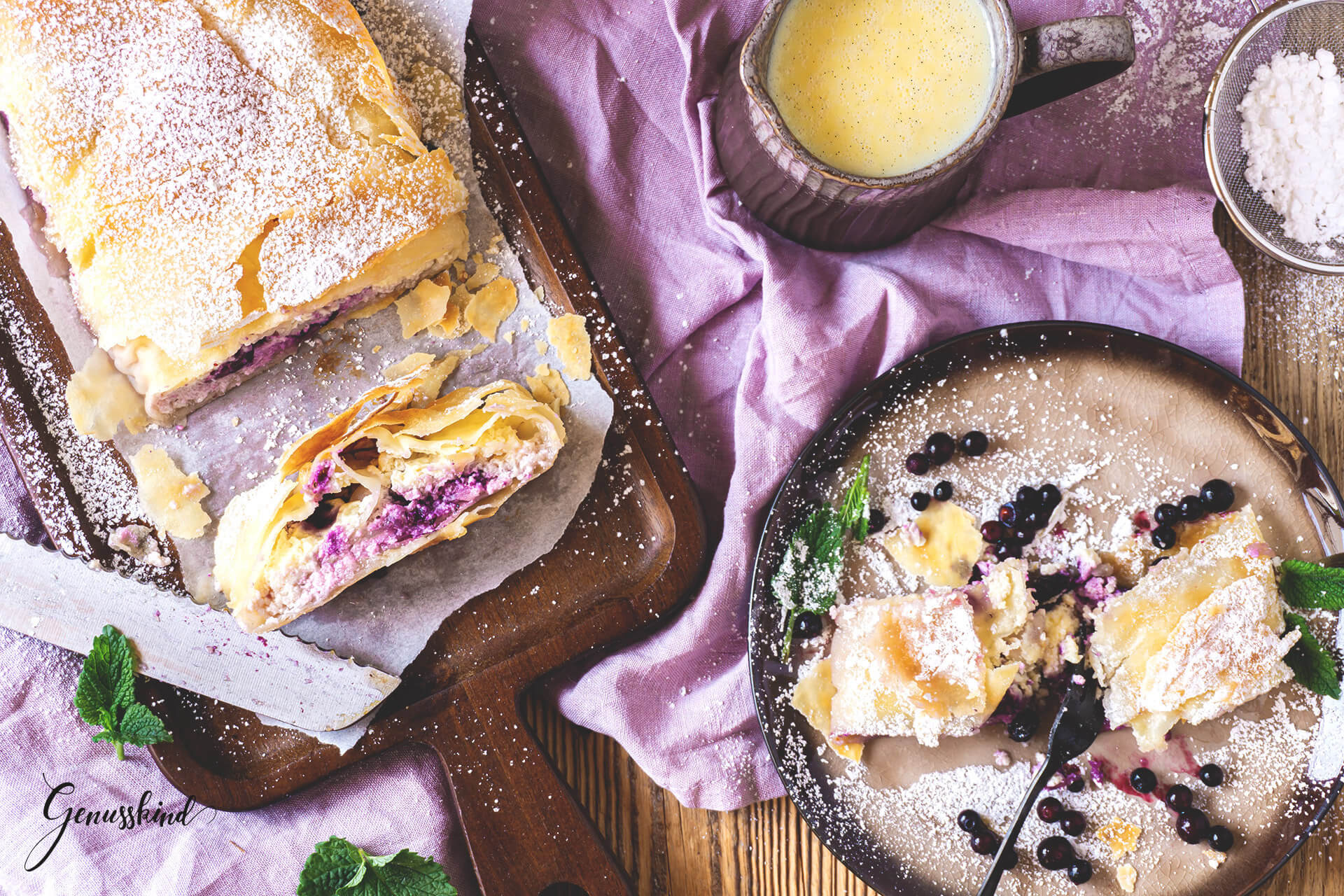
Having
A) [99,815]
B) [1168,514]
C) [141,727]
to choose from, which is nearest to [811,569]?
[1168,514]

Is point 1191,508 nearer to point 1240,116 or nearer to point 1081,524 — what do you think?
point 1081,524

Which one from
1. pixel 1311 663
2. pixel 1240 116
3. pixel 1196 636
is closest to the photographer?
pixel 1196 636

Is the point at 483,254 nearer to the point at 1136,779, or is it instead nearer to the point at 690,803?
the point at 690,803

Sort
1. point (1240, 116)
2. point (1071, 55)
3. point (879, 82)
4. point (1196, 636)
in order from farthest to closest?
1. point (1240, 116)
2. point (1196, 636)
3. point (879, 82)
4. point (1071, 55)

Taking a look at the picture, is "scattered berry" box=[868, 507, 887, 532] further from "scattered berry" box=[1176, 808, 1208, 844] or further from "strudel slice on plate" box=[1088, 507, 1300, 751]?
"scattered berry" box=[1176, 808, 1208, 844]

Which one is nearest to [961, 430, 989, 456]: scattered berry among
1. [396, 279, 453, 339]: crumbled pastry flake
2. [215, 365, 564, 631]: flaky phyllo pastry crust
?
[215, 365, 564, 631]: flaky phyllo pastry crust

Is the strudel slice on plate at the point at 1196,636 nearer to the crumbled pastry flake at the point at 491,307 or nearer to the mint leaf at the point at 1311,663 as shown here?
the mint leaf at the point at 1311,663

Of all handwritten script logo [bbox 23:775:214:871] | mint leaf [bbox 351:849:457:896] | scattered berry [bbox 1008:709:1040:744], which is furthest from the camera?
handwritten script logo [bbox 23:775:214:871]
